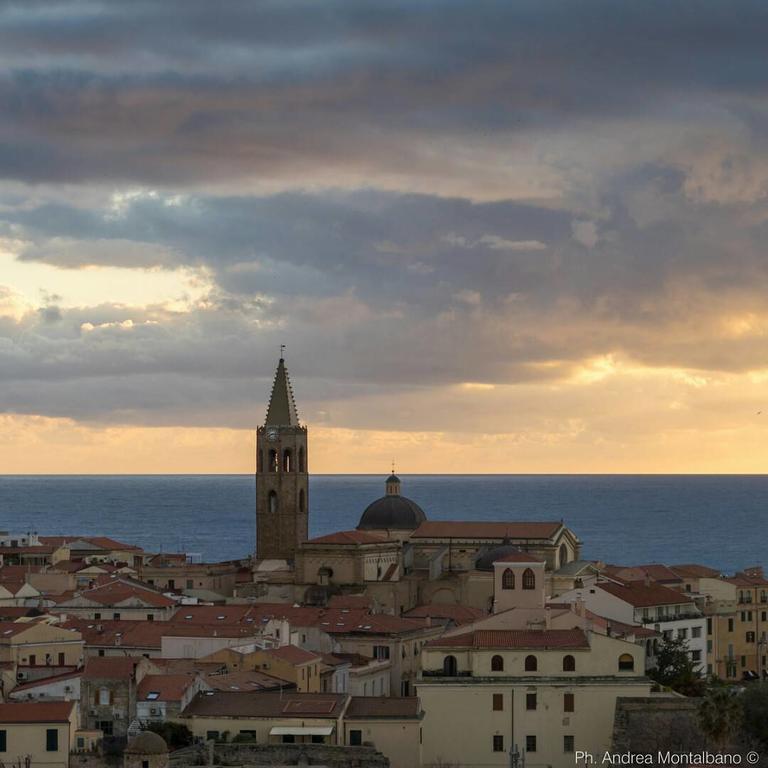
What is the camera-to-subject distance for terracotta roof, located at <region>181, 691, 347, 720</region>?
56.2m

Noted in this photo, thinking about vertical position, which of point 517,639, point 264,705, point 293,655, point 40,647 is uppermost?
point 517,639

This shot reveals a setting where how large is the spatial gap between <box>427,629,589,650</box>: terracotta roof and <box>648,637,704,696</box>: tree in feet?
25.0

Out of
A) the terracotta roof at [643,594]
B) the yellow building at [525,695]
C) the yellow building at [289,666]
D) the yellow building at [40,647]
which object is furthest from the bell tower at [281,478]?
the yellow building at [525,695]

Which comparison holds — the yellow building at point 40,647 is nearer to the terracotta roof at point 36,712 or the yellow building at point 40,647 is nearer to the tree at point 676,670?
the terracotta roof at point 36,712

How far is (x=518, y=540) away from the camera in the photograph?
311ft

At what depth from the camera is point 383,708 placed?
5862 cm

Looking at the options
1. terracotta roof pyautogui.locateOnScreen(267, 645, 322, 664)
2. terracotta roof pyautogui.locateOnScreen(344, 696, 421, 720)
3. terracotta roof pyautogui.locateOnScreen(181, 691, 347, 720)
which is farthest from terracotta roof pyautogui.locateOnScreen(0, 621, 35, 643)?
terracotta roof pyautogui.locateOnScreen(344, 696, 421, 720)

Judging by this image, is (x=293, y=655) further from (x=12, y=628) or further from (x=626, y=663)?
(x=626, y=663)

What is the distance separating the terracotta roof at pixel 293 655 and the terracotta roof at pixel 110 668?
5062 millimetres

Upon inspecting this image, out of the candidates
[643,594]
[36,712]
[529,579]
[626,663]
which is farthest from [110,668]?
[643,594]

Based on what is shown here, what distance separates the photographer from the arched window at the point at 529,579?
72375 millimetres

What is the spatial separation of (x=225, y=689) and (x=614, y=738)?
12.1 meters

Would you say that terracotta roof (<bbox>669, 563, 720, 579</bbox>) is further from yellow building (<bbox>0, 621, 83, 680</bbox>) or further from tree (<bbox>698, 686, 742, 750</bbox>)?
tree (<bbox>698, 686, 742, 750</bbox>)

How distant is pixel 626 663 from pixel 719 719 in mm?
7723
